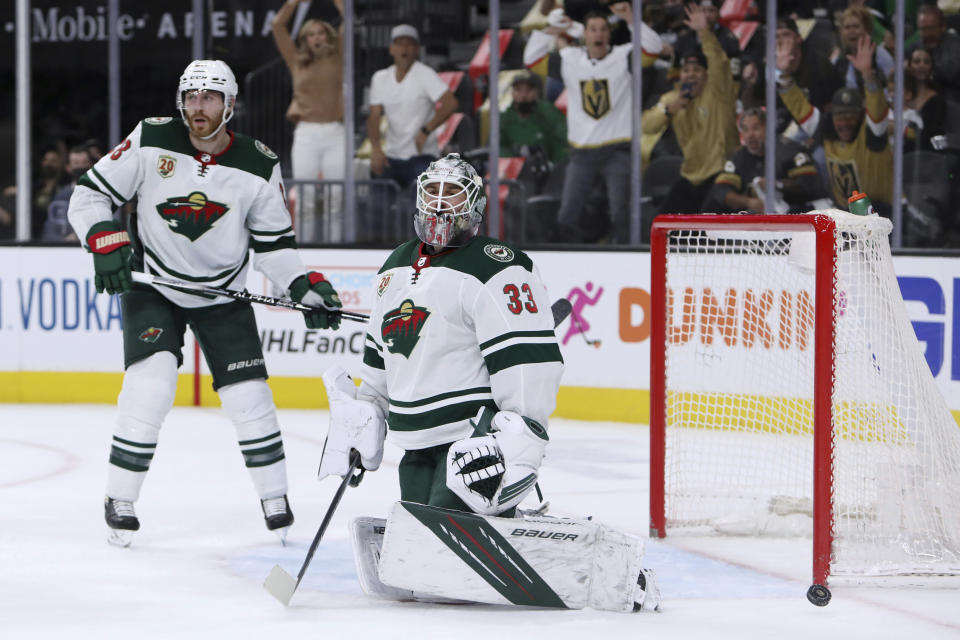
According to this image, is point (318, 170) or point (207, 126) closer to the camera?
point (207, 126)

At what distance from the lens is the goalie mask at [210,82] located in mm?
3479

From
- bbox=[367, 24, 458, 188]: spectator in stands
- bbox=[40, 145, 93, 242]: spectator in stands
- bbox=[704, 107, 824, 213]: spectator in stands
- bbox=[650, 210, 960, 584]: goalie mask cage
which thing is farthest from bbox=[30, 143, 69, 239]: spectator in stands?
bbox=[650, 210, 960, 584]: goalie mask cage

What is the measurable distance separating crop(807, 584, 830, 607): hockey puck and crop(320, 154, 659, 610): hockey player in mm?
322

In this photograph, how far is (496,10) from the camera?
6500 millimetres

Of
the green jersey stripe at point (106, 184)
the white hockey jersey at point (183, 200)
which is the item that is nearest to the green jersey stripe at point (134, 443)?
the white hockey jersey at point (183, 200)

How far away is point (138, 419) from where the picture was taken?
3498 millimetres

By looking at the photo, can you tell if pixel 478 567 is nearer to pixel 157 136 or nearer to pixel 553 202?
pixel 157 136

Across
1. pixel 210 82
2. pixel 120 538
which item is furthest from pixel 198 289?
pixel 120 538

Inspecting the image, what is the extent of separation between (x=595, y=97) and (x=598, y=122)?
12 cm

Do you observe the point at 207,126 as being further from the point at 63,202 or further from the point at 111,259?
the point at 63,202

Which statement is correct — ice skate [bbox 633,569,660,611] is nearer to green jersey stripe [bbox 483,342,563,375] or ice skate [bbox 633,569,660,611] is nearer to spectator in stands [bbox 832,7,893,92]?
green jersey stripe [bbox 483,342,563,375]

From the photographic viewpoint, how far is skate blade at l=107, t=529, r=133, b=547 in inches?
138

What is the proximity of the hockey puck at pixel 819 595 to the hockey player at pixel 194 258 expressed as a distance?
1339mm

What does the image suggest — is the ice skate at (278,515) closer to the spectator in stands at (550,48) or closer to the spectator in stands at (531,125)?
the spectator in stands at (531,125)
